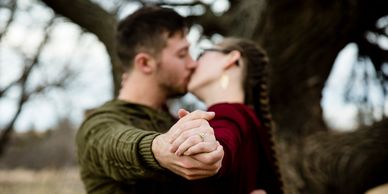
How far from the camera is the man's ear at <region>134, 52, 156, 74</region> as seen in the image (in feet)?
8.53

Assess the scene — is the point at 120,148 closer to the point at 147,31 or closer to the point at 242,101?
the point at 242,101

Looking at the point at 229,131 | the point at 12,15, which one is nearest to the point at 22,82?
the point at 12,15

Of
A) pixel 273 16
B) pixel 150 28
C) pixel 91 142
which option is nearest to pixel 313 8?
pixel 273 16

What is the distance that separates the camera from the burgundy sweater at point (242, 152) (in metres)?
1.63

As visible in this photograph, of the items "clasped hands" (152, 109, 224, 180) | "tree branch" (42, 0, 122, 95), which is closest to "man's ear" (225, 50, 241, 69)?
"clasped hands" (152, 109, 224, 180)

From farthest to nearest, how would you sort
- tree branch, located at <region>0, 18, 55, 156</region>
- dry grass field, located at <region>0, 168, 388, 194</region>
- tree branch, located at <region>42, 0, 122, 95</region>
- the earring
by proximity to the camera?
dry grass field, located at <region>0, 168, 388, 194</region>, tree branch, located at <region>0, 18, 55, 156</region>, tree branch, located at <region>42, 0, 122, 95</region>, the earring

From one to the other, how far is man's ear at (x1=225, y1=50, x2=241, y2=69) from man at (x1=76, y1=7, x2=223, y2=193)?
0.23 meters

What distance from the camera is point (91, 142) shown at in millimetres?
2055

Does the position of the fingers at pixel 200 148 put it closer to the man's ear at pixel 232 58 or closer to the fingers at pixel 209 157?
the fingers at pixel 209 157

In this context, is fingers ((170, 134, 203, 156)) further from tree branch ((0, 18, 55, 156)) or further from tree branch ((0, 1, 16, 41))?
tree branch ((0, 18, 55, 156))

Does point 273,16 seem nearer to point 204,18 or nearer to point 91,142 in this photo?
point 204,18

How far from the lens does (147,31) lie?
2635 mm

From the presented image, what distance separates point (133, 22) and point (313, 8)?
1772 millimetres

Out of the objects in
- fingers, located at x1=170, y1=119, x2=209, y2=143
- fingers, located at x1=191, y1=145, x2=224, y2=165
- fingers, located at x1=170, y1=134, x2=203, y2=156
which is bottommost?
fingers, located at x1=191, y1=145, x2=224, y2=165
